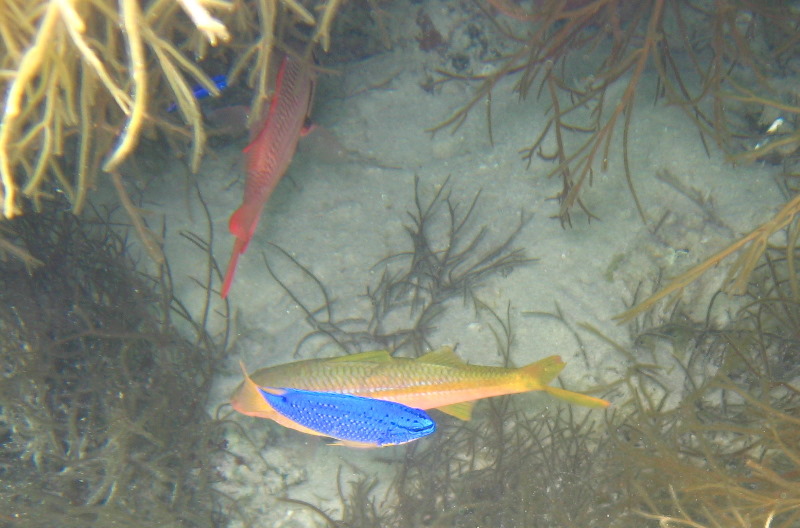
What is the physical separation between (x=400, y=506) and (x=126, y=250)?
334cm

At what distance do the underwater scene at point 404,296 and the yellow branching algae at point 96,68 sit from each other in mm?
30

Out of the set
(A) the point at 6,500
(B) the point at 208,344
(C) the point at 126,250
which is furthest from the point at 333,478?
(C) the point at 126,250

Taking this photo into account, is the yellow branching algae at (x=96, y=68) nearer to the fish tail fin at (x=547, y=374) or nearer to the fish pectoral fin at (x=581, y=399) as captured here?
the fish tail fin at (x=547, y=374)

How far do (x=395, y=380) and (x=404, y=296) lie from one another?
1720 millimetres

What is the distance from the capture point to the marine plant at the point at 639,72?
3.79 metres

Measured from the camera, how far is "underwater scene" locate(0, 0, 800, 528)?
279cm

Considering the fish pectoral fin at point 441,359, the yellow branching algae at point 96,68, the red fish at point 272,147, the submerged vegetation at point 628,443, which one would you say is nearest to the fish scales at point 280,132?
the red fish at point 272,147

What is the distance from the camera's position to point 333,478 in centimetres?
383

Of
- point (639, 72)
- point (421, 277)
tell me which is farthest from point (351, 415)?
point (639, 72)

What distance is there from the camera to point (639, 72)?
143 inches

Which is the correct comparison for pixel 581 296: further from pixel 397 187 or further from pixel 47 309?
pixel 47 309

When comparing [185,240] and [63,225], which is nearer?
[63,225]

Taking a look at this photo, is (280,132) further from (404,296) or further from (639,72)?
(639,72)

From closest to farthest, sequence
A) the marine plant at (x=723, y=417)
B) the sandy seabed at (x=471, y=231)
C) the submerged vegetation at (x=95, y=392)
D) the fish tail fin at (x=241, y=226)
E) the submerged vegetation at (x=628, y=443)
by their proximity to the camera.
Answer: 1. the marine plant at (x=723, y=417)
2. the fish tail fin at (x=241, y=226)
3. the submerged vegetation at (x=628, y=443)
4. the submerged vegetation at (x=95, y=392)
5. the sandy seabed at (x=471, y=231)
